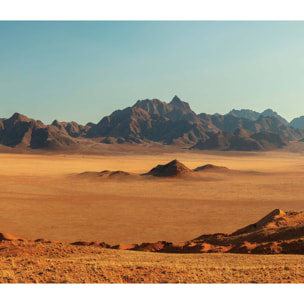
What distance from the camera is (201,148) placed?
169 m

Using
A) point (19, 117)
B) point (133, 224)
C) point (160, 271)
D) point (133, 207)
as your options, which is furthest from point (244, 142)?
point (160, 271)

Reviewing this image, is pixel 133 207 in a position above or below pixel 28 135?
below

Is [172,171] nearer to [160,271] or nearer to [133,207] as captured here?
[133,207]

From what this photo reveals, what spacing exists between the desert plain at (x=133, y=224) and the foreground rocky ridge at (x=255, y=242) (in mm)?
1549

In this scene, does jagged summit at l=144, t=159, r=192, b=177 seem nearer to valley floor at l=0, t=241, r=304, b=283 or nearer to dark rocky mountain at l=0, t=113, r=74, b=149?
valley floor at l=0, t=241, r=304, b=283

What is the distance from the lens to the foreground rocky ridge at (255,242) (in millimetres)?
13133

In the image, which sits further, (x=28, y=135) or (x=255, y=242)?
(x=28, y=135)

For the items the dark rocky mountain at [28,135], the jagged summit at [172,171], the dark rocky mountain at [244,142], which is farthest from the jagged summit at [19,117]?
the jagged summit at [172,171]

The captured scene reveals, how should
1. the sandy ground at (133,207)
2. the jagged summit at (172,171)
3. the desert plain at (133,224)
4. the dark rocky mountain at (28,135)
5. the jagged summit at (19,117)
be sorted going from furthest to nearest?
the jagged summit at (19,117) → the dark rocky mountain at (28,135) → the jagged summit at (172,171) → the sandy ground at (133,207) → the desert plain at (133,224)

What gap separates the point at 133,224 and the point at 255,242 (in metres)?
9.03

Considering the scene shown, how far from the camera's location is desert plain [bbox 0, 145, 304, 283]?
859 cm

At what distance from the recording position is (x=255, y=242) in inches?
590

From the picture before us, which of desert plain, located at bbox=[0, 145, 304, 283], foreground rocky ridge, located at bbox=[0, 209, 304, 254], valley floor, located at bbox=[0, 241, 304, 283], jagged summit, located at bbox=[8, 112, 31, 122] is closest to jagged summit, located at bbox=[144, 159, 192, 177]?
desert plain, located at bbox=[0, 145, 304, 283]

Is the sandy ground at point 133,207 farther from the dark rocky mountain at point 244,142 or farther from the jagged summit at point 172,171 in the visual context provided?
the dark rocky mountain at point 244,142
